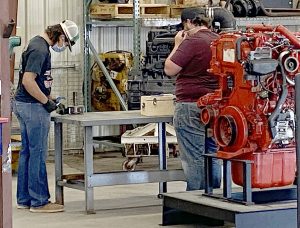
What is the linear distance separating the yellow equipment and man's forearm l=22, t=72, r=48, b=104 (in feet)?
13.7

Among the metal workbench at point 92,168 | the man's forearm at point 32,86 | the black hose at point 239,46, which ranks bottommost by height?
the metal workbench at point 92,168

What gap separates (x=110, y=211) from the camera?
8.74 meters

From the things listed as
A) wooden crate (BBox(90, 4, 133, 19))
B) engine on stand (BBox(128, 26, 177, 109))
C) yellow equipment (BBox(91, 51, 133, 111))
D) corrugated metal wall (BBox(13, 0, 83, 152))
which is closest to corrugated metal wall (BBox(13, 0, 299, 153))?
corrugated metal wall (BBox(13, 0, 83, 152))

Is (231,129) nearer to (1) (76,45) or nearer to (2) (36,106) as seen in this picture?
(2) (36,106)

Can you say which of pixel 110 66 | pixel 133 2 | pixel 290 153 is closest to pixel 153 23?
pixel 133 2

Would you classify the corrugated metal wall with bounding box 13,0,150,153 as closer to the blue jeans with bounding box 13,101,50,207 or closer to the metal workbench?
the metal workbench

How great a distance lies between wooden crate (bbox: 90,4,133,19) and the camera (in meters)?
12.1

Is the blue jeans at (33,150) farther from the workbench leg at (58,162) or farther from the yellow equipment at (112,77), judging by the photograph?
the yellow equipment at (112,77)

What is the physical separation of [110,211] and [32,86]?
1.48 m

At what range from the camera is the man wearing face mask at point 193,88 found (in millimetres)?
7887

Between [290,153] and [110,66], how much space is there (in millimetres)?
5848

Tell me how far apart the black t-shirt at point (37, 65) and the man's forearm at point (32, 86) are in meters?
0.05

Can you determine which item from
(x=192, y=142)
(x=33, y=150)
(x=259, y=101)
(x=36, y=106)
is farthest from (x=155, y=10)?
(x=259, y=101)

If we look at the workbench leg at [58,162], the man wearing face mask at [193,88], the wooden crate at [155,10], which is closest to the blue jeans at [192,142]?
the man wearing face mask at [193,88]
